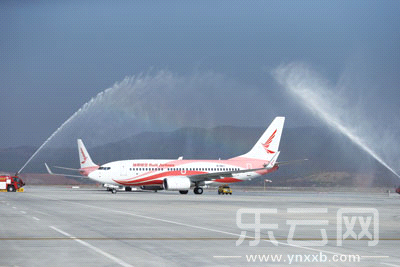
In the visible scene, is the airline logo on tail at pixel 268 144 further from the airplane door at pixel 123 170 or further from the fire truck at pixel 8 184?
the fire truck at pixel 8 184

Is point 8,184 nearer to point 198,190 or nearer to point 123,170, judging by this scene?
point 123,170

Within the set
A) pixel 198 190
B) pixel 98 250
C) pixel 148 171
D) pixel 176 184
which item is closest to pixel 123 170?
pixel 148 171

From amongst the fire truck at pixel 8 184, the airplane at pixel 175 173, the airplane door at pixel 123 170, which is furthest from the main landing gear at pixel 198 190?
the fire truck at pixel 8 184

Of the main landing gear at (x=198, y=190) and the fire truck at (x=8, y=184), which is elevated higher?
the fire truck at (x=8, y=184)

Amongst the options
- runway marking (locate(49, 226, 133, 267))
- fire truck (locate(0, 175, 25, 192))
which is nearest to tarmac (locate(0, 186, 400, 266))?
runway marking (locate(49, 226, 133, 267))

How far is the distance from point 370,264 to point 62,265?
8058mm

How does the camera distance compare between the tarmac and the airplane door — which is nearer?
the tarmac

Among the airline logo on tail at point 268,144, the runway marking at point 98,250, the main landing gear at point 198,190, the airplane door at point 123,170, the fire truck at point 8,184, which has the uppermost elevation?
the airline logo on tail at point 268,144

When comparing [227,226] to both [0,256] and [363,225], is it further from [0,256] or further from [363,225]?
[0,256]

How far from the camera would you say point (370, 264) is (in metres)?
21.0

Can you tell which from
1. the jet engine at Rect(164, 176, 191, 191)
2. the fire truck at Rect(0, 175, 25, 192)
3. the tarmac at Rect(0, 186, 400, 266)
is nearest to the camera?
the tarmac at Rect(0, 186, 400, 266)

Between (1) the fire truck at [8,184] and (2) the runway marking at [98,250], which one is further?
(1) the fire truck at [8,184]

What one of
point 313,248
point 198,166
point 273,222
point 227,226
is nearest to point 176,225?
point 227,226

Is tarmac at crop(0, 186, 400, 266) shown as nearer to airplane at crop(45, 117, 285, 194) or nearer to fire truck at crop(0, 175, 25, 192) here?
airplane at crop(45, 117, 285, 194)
